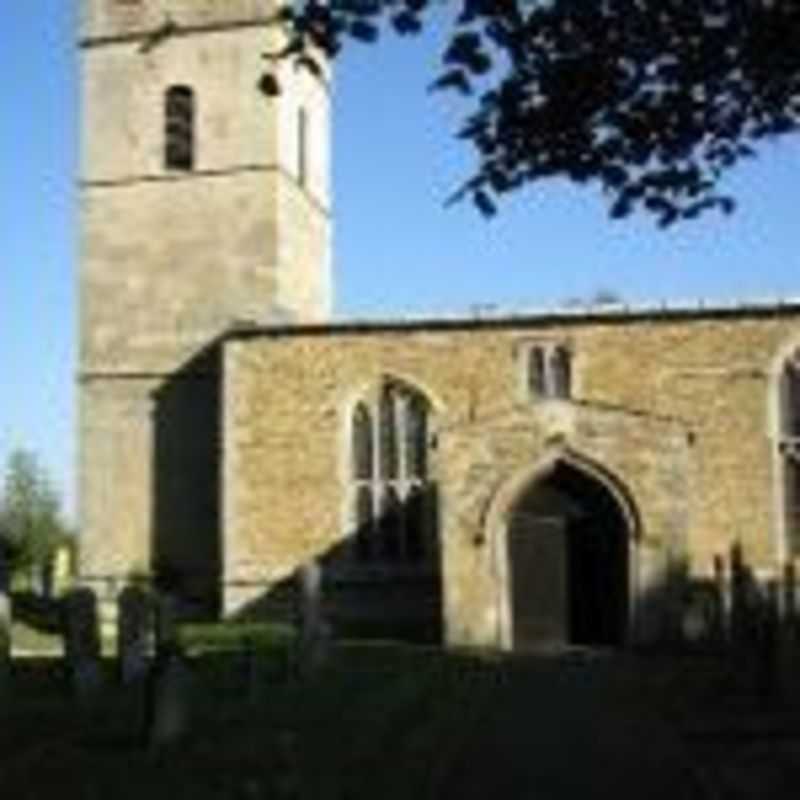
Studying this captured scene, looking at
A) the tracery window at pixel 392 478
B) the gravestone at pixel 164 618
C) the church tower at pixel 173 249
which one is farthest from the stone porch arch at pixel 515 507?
the gravestone at pixel 164 618

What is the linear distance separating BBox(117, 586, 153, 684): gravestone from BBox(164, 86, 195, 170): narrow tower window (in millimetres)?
21967

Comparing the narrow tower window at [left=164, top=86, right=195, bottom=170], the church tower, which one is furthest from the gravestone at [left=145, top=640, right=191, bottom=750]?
the narrow tower window at [left=164, top=86, right=195, bottom=170]

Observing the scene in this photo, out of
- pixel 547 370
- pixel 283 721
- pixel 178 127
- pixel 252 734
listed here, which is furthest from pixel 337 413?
pixel 252 734

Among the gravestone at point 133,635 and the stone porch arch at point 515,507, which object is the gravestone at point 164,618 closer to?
the gravestone at point 133,635

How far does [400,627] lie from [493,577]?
3.39 meters

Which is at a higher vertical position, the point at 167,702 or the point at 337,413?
the point at 337,413

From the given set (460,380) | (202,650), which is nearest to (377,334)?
(460,380)

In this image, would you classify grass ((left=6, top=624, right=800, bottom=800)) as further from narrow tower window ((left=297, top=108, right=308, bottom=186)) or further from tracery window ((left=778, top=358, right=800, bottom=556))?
narrow tower window ((left=297, top=108, right=308, bottom=186))

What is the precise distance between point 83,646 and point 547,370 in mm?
18867

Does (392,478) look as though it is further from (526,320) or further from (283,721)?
(283,721)

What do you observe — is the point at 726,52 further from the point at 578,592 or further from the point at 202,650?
the point at 578,592

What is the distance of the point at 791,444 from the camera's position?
37.6m

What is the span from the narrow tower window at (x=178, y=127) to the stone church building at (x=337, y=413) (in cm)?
5

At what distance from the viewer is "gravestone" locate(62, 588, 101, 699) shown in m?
20.5
